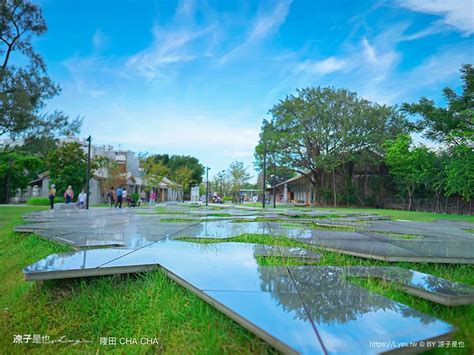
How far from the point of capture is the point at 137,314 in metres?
2.10

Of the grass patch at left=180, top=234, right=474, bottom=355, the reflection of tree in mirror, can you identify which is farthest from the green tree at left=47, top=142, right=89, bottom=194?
the reflection of tree in mirror

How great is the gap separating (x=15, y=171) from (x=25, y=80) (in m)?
18.3

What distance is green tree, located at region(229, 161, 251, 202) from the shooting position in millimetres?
44625

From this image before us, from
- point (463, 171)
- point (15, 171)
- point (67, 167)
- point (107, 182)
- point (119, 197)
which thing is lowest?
point (119, 197)

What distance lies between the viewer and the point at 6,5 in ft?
44.1

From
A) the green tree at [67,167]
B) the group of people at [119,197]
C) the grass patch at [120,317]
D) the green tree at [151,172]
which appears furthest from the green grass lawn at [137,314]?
the green tree at [151,172]

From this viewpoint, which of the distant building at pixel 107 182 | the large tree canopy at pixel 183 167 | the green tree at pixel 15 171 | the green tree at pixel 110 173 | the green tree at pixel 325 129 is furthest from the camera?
the large tree canopy at pixel 183 167

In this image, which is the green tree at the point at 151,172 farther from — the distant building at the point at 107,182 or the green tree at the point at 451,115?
the green tree at the point at 451,115

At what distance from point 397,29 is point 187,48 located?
9.08 meters

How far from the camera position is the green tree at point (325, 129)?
86.1 feet

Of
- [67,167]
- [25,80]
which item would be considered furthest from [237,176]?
[25,80]

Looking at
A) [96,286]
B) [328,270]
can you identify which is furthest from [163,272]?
[328,270]

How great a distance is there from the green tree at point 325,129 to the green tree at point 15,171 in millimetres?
22755

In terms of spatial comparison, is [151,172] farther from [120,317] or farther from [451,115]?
[120,317]
